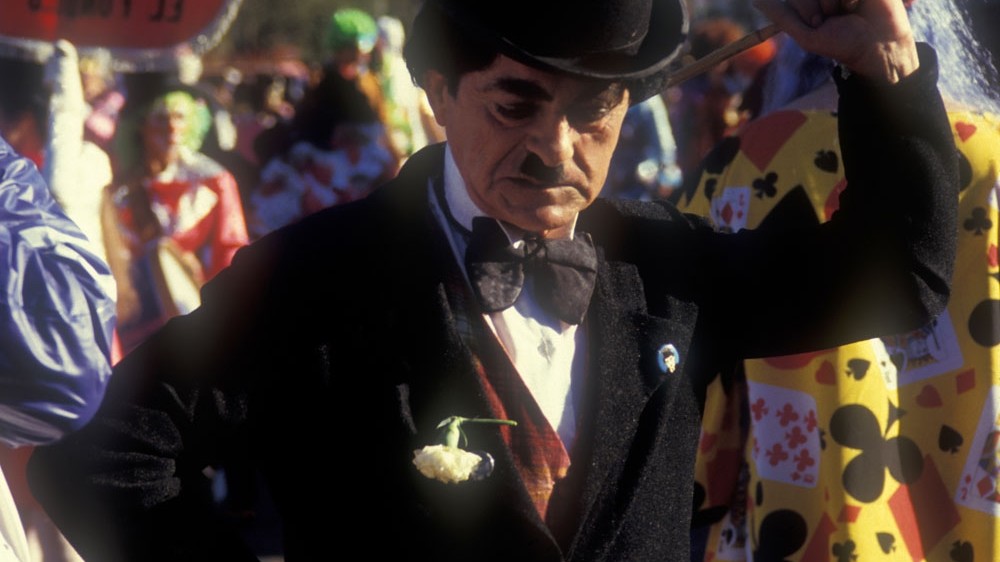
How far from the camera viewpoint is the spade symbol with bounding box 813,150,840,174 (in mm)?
3189

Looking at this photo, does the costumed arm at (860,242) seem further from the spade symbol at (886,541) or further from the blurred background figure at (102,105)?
the blurred background figure at (102,105)

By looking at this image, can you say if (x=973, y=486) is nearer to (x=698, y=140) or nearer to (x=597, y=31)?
(x=597, y=31)

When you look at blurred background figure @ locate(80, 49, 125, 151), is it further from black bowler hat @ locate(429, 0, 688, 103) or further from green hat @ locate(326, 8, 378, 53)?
black bowler hat @ locate(429, 0, 688, 103)

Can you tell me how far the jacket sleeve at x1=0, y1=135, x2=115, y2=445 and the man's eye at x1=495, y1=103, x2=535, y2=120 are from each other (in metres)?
0.91

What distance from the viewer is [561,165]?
1.90 metres

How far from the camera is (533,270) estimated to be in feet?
6.56

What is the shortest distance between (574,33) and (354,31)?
14.7ft

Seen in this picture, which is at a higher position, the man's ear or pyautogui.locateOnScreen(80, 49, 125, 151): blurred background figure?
the man's ear

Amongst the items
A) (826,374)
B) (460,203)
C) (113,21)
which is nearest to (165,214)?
(113,21)

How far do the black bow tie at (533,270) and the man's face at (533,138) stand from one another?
4 centimetres

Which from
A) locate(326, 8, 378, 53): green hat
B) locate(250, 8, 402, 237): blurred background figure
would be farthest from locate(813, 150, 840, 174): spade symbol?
locate(326, 8, 378, 53): green hat

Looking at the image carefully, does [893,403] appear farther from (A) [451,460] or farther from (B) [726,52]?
(A) [451,460]

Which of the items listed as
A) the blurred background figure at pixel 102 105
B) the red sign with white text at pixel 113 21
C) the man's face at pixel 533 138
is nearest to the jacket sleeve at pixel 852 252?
the man's face at pixel 533 138

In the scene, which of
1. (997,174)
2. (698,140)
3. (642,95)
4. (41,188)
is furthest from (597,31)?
(698,140)
